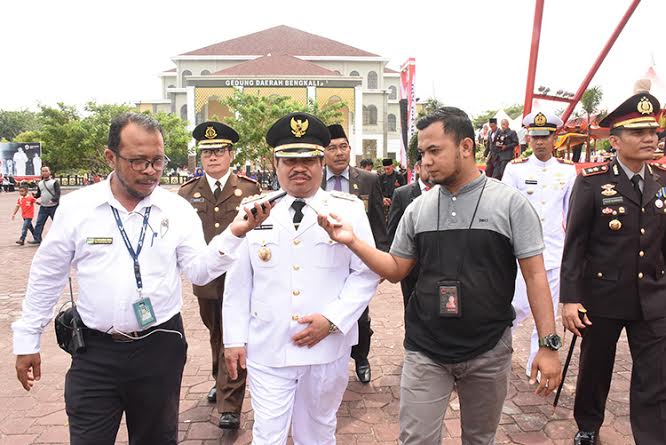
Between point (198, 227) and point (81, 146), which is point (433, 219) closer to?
point (198, 227)

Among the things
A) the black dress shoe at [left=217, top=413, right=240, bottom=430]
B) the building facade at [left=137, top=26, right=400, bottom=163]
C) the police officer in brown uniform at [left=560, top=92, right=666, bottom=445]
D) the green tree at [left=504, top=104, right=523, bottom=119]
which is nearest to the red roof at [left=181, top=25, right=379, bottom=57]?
the building facade at [left=137, top=26, right=400, bottom=163]

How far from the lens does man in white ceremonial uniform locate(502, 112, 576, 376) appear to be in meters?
4.88

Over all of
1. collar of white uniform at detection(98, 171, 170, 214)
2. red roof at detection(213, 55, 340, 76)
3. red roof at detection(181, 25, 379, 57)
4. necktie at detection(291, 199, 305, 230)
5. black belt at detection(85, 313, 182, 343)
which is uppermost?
→ red roof at detection(181, 25, 379, 57)

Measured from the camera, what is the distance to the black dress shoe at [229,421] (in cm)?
377

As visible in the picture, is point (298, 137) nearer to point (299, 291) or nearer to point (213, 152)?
point (299, 291)

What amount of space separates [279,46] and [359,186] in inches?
2547

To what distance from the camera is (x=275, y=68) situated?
53.5m

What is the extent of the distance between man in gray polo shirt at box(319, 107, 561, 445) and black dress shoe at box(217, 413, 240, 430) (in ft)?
5.45

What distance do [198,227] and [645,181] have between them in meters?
2.78

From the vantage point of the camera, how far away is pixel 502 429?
3.77 m

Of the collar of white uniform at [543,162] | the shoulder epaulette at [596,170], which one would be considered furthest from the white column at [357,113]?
the shoulder epaulette at [596,170]

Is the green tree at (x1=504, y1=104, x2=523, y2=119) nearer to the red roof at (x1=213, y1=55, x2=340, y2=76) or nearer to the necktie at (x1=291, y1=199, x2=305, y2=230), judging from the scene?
the red roof at (x1=213, y1=55, x2=340, y2=76)

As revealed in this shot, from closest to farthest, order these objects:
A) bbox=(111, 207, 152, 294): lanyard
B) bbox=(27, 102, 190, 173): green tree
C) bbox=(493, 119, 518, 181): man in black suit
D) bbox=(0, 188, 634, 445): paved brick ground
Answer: bbox=(111, 207, 152, 294): lanyard, bbox=(0, 188, 634, 445): paved brick ground, bbox=(493, 119, 518, 181): man in black suit, bbox=(27, 102, 190, 173): green tree

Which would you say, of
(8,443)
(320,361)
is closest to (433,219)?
(320,361)
